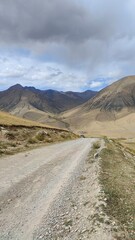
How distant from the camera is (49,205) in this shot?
1302cm

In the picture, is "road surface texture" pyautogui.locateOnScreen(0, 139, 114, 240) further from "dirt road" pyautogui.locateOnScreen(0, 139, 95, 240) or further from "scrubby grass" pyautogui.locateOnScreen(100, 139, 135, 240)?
"scrubby grass" pyautogui.locateOnScreen(100, 139, 135, 240)

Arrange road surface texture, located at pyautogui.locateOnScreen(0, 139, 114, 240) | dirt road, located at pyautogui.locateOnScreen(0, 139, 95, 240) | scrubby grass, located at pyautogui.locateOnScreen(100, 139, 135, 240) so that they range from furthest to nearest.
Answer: dirt road, located at pyautogui.locateOnScreen(0, 139, 95, 240), scrubby grass, located at pyautogui.locateOnScreen(100, 139, 135, 240), road surface texture, located at pyautogui.locateOnScreen(0, 139, 114, 240)

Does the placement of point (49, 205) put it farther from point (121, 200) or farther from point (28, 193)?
point (121, 200)

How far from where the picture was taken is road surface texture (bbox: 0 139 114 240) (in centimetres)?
1020

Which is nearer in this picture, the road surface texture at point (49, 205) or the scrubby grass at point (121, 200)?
the road surface texture at point (49, 205)

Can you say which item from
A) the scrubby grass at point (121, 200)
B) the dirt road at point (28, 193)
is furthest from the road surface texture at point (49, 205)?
the scrubby grass at point (121, 200)

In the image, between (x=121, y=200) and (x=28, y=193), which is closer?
(x=121, y=200)

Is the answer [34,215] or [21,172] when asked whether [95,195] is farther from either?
[21,172]

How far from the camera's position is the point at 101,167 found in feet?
74.0

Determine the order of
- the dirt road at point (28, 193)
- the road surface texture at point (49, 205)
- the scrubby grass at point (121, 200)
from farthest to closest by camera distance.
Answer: the dirt road at point (28, 193)
the scrubby grass at point (121, 200)
the road surface texture at point (49, 205)

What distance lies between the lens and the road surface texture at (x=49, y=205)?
1020cm

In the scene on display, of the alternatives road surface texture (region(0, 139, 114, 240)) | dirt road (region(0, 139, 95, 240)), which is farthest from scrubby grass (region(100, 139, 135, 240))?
dirt road (region(0, 139, 95, 240))

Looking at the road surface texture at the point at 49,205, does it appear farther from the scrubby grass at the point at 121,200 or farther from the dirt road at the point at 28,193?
the scrubby grass at the point at 121,200

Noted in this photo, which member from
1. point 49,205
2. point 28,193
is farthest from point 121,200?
point 28,193
